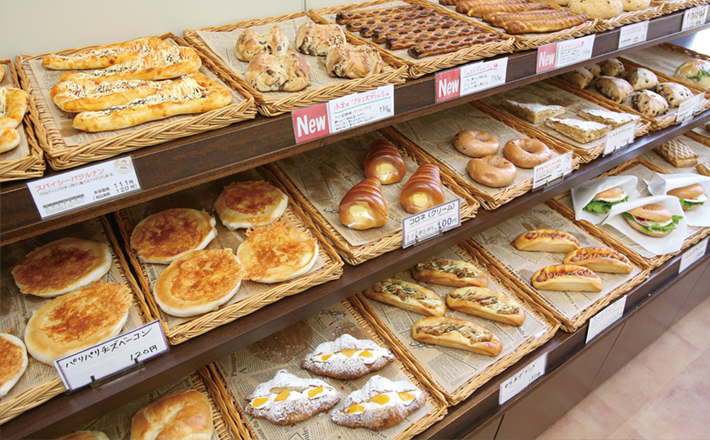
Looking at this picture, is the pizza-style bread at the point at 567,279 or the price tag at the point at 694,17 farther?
the price tag at the point at 694,17

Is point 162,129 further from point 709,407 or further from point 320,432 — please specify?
point 709,407

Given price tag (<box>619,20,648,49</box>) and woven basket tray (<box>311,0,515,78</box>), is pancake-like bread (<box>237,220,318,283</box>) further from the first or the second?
Result: price tag (<box>619,20,648,49</box>)

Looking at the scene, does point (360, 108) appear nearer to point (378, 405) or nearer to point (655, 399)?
point (378, 405)

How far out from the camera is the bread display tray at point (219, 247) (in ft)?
4.52

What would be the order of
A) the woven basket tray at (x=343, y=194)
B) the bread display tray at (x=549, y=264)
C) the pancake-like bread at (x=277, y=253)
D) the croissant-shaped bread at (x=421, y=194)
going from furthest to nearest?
the bread display tray at (x=549, y=264) < the croissant-shaped bread at (x=421, y=194) < the woven basket tray at (x=343, y=194) < the pancake-like bread at (x=277, y=253)

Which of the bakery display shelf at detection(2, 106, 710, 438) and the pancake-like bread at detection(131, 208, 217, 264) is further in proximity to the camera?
the pancake-like bread at detection(131, 208, 217, 264)

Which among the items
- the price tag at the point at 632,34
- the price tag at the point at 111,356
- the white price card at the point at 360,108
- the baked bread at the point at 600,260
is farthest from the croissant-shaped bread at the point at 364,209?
the price tag at the point at 632,34

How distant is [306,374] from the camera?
1.77 m

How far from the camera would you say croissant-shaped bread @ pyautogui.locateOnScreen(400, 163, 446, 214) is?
1777 mm

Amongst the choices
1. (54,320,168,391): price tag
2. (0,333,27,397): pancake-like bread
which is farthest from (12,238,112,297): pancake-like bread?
(54,320,168,391): price tag

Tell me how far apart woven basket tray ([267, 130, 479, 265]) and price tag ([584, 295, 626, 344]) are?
83cm

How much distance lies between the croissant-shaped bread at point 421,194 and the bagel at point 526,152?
533 mm

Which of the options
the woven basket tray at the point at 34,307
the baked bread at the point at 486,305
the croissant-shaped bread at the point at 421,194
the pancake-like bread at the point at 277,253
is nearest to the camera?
the woven basket tray at the point at 34,307

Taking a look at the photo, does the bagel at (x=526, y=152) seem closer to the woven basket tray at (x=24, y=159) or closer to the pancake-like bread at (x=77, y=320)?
the pancake-like bread at (x=77, y=320)
